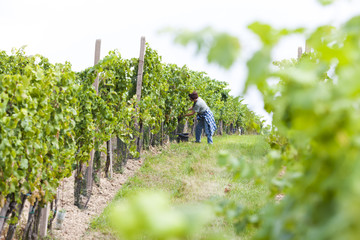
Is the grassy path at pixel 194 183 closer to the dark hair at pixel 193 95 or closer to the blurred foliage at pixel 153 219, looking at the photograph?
the dark hair at pixel 193 95

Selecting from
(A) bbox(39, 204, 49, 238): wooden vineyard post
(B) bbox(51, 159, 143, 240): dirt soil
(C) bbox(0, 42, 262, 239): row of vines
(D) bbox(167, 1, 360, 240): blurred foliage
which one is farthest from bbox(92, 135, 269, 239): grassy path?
(D) bbox(167, 1, 360, 240): blurred foliage

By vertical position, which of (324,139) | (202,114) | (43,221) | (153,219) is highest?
(202,114)

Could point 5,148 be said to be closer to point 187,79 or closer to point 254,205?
point 254,205

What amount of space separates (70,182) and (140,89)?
3.08m

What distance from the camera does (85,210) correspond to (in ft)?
19.4

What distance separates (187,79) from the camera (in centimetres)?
1323

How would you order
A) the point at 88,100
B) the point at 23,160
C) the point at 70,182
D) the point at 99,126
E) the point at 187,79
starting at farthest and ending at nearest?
the point at 187,79 < the point at 70,182 < the point at 99,126 < the point at 88,100 < the point at 23,160

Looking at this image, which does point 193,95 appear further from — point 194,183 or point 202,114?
point 194,183

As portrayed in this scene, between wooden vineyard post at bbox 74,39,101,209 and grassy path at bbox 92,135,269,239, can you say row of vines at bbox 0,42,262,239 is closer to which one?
wooden vineyard post at bbox 74,39,101,209

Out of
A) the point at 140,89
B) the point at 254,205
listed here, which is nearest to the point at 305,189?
the point at 254,205

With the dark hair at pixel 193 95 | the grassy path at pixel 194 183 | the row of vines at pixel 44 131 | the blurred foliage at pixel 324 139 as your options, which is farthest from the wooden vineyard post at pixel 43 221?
the dark hair at pixel 193 95

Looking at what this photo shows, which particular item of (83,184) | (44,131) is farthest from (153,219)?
(83,184)

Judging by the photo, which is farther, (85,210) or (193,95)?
(193,95)

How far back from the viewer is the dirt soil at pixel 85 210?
498cm
